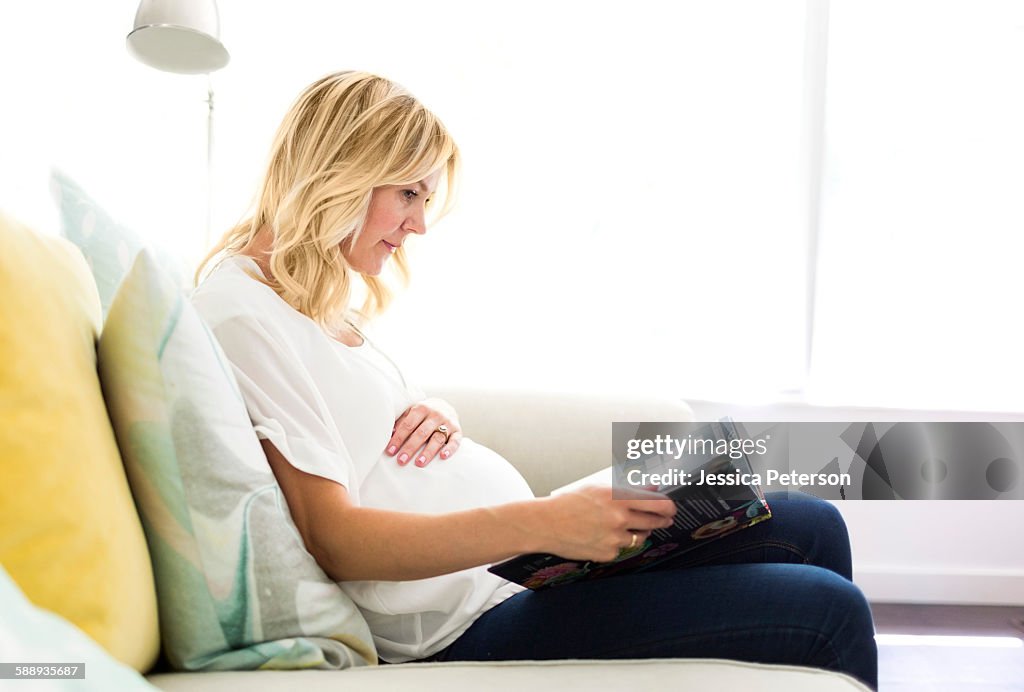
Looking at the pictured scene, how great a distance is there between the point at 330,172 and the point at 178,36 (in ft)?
3.09

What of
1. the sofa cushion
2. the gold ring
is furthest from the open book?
the gold ring

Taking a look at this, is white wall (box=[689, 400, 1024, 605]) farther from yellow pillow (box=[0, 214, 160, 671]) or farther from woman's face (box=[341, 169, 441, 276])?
yellow pillow (box=[0, 214, 160, 671])

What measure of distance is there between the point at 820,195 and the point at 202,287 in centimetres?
194

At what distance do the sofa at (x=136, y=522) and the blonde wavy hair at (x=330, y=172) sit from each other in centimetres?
29

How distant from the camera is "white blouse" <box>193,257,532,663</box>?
93 cm

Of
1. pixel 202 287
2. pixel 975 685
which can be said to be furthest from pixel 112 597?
pixel 975 685

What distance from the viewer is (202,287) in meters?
1.00

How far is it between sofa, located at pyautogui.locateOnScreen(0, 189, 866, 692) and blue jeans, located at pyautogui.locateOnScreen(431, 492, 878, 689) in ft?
0.32

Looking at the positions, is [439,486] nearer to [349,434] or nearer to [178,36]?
[349,434]

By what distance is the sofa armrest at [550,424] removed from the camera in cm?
157

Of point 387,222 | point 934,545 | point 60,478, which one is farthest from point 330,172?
point 934,545

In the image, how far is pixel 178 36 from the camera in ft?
5.84

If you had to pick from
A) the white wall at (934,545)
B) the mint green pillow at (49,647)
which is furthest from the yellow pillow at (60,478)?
the white wall at (934,545)

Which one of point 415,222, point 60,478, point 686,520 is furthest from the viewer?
point 415,222
